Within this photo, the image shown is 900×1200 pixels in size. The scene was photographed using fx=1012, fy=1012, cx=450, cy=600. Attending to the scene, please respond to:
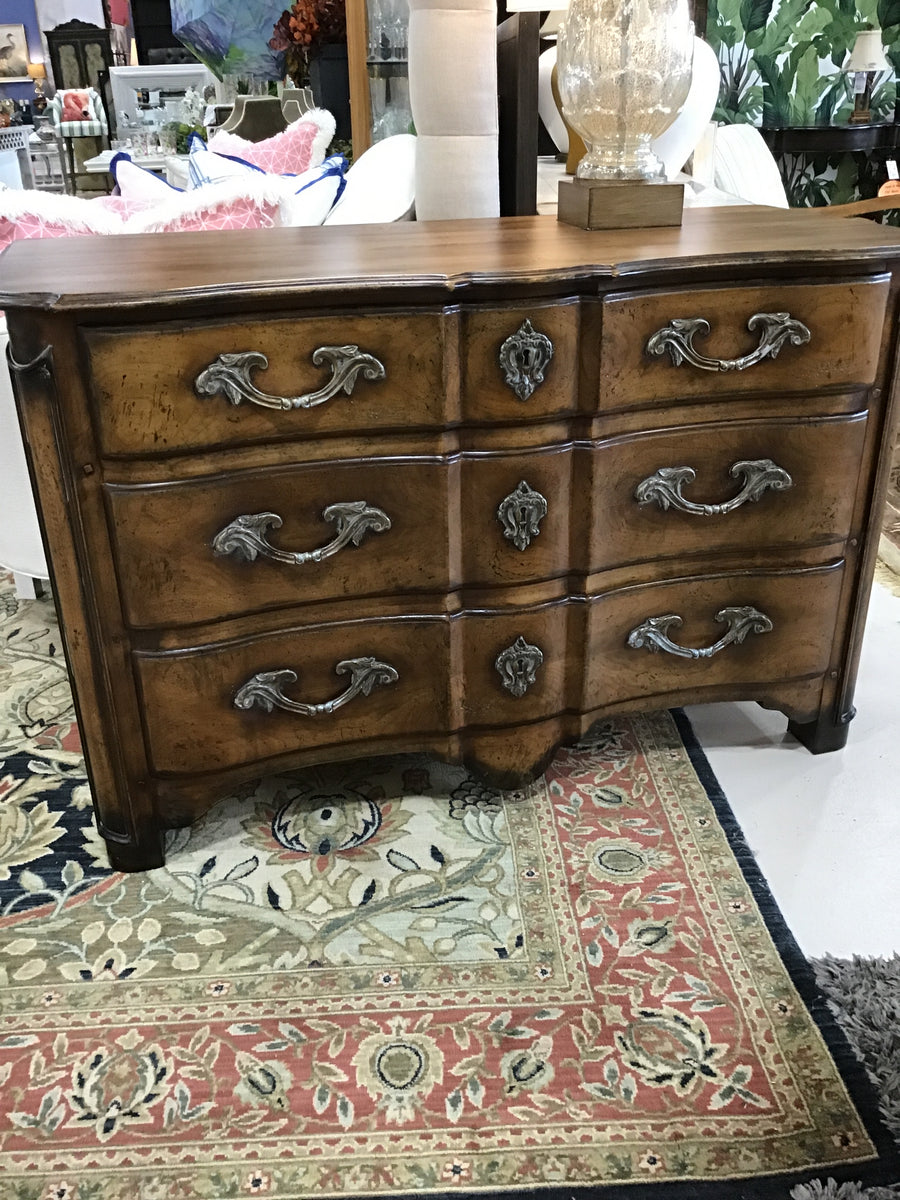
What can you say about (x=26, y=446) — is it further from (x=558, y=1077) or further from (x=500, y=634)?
(x=558, y=1077)

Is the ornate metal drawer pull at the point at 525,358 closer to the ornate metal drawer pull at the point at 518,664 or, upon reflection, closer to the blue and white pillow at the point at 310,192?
the ornate metal drawer pull at the point at 518,664

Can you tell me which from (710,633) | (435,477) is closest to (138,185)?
(435,477)

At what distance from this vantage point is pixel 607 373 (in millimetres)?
1355

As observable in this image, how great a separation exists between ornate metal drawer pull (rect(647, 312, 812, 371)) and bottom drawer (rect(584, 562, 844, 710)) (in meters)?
0.34

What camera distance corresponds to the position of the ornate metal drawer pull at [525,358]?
1.30 metres

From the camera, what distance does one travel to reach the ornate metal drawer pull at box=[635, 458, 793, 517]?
57.1 inches

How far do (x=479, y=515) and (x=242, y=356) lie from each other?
39 cm

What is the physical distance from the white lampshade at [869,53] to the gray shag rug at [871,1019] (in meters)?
4.77

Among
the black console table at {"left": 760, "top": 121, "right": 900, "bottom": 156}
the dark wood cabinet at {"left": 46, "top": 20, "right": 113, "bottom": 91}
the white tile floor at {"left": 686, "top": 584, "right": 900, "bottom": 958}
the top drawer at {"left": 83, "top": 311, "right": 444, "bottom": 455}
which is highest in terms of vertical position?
the dark wood cabinet at {"left": 46, "top": 20, "right": 113, "bottom": 91}

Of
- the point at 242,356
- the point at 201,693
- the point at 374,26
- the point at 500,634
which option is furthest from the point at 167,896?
the point at 374,26

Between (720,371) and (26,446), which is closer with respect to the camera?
(26,446)

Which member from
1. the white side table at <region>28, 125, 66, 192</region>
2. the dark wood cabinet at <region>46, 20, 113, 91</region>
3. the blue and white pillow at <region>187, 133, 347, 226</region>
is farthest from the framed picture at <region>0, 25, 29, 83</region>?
the blue and white pillow at <region>187, 133, 347, 226</region>

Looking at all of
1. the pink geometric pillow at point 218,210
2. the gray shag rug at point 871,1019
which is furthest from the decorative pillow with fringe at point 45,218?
the gray shag rug at point 871,1019

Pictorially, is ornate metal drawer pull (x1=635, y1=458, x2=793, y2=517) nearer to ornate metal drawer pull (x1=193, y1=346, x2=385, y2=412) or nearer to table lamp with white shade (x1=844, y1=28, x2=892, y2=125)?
ornate metal drawer pull (x1=193, y1=346, x2=385, y2=412)
